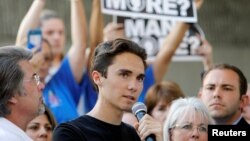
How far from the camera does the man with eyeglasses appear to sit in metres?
4.07

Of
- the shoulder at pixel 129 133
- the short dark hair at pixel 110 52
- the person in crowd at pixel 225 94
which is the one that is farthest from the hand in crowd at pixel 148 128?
the person in crowd at pixel 225 94

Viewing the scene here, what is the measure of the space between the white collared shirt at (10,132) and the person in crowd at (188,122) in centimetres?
146

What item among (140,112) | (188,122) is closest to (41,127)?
(188,122)

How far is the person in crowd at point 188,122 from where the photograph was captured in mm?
5312

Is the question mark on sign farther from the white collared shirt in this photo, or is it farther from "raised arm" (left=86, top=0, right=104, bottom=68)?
the white collared shirt

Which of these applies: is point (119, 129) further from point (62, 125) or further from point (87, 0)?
point (87, 0)

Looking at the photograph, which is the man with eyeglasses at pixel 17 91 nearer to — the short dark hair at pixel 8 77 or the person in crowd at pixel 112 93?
the short dark hair at pixel 8 77

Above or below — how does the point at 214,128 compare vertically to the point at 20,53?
below

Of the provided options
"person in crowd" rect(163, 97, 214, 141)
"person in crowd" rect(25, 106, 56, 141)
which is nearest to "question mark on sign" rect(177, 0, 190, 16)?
"person in crowd" rect(163, 97, 214, 141)

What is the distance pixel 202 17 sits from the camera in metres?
10.2

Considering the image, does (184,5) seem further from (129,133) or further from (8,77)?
Answer: (8,77)

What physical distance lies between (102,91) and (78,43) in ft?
7.36

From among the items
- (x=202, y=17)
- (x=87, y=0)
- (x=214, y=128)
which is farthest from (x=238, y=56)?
(x=214, y=128)

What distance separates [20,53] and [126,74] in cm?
61
